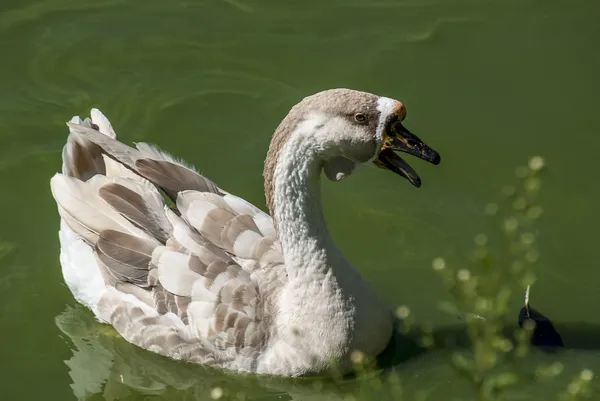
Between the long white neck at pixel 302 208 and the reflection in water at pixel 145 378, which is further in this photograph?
the reflection in water at pixel 145 378

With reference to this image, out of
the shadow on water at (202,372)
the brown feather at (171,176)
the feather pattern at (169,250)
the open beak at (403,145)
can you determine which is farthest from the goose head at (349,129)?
the shadow on water at (202,372)

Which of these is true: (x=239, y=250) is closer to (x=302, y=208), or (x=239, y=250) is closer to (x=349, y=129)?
(x=302, y=208)

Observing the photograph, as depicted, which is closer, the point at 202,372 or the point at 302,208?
the point at 302,208

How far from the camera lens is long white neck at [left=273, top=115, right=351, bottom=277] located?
614cm

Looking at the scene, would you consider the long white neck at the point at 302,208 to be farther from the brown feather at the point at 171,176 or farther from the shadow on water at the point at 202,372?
the brown feather at the point at 171,176

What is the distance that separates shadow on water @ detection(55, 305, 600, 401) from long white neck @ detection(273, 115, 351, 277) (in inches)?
31.5

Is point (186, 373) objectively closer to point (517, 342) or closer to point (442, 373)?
point (442, 373)

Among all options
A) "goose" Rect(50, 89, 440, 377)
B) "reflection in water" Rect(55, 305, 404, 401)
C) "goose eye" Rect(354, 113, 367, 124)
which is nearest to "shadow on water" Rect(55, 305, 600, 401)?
"reflection in water" Rect(55, 305, 404, 401)

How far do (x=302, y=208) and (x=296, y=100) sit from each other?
2.83m

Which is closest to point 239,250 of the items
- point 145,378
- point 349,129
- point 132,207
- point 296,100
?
point 132,207

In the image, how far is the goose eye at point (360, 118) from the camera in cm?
605

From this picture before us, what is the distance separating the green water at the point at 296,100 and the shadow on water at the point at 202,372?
0.01 m

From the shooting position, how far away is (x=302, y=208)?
6387 millimetres

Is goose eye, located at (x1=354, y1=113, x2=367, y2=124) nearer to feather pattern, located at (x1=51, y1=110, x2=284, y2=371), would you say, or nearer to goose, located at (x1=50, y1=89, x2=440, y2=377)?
goose, located at (x1=50, y1=89, x2=440, y2=377)
